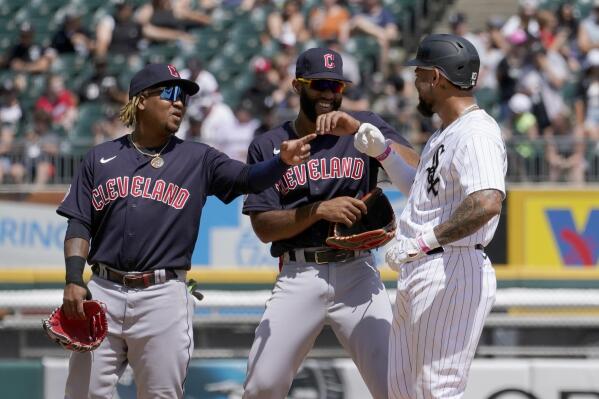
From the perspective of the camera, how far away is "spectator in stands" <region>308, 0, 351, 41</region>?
1393 centimetres

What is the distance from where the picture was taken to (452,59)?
4.79 m

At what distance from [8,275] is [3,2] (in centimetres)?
783

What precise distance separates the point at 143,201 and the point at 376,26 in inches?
367

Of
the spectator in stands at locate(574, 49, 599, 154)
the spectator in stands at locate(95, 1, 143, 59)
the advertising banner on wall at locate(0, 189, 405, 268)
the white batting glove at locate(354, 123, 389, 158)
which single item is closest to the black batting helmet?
the white batting glove at locate(354, 123, 389, 158)

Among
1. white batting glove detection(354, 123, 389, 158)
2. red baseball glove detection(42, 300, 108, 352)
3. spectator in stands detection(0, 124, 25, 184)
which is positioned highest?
white batting glove detection(354, 123, 389, 158)

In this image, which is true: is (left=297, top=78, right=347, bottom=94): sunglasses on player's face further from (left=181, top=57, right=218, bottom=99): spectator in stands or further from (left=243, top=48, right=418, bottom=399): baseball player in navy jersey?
(left=181, top=57, right=218, bottom=99): spectator in stands

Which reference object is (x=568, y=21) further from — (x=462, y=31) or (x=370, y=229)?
(x=370, y=229)

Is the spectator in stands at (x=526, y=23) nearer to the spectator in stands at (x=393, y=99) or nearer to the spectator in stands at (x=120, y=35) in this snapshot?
the spectator in stands at (x=393, y=99)

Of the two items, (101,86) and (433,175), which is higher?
(101,86)

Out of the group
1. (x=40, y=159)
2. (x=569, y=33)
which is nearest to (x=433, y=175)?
(x=40, y=159)

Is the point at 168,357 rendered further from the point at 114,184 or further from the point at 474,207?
the point at 474,207

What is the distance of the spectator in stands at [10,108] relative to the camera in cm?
1348

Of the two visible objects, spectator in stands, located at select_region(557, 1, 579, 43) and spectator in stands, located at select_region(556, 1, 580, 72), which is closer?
spectator in stands, located at select_region(556, 1, 580, 72)

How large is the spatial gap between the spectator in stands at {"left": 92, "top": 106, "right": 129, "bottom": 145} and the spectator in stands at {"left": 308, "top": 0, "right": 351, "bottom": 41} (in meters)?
2.57
